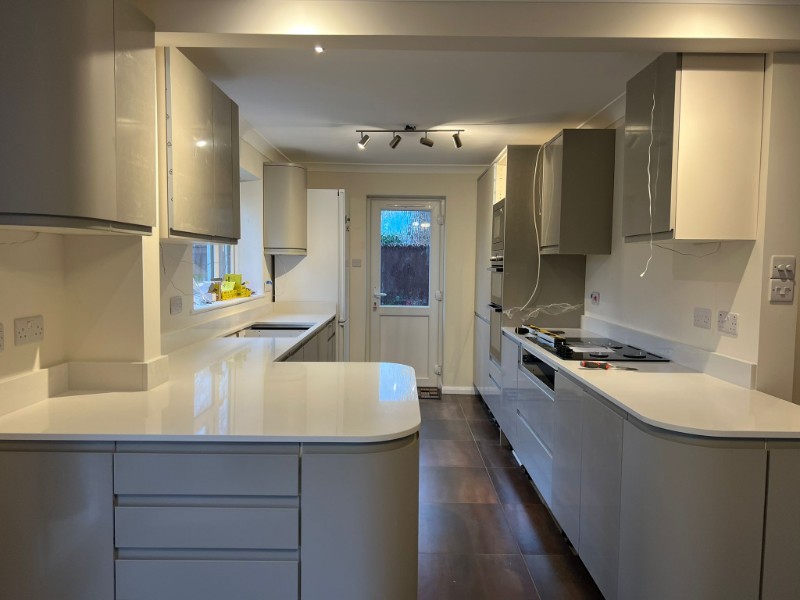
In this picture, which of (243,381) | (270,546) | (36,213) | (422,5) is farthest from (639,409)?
(36,213)

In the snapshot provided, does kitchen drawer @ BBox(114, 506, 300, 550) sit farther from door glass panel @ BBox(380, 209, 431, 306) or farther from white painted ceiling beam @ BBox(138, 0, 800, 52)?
door glass panel @ BBox(380, 209, 431, 306)

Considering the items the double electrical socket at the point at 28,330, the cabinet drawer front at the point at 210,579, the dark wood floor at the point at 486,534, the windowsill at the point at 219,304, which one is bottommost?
the dark wood floor at the point at 486,534

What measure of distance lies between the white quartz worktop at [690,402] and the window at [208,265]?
2.31 metres

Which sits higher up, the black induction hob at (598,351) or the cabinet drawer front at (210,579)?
the black induction hob at (598,351)

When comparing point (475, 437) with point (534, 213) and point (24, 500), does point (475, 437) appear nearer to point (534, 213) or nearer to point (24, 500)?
point (534, 213)

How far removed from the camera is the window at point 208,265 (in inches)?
133

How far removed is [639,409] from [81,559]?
1.81 meters

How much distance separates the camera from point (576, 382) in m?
2.34

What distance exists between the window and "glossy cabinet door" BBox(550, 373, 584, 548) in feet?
7.17

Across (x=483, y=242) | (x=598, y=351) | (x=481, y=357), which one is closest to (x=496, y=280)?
(x=483, y=242)

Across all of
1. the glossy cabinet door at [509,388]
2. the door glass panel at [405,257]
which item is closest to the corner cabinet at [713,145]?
the glossy cabinet door at [509,388]

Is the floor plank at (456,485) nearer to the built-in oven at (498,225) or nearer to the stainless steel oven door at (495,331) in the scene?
the stainless steel oven door at (495,331)

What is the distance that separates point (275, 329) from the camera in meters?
3.97

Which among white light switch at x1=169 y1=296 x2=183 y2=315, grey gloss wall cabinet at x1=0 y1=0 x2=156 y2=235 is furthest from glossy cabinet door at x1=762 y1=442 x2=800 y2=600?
white light switch at x1=169 y1=296 x2=183 y2=315
